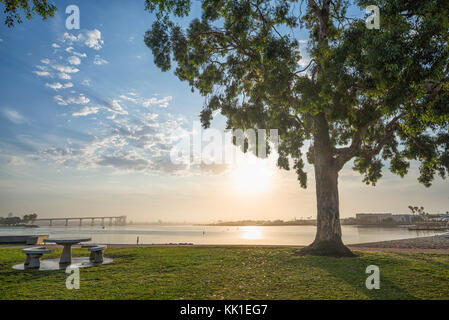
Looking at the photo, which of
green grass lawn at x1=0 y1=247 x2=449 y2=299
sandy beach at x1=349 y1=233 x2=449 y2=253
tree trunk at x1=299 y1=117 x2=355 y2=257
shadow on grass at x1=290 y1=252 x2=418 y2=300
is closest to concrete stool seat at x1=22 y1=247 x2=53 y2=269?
green grass lawn at x1=0 y1=247 x2=449 y2=299

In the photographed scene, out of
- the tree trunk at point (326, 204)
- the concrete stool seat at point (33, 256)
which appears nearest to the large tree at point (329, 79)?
the tree trunk at point (326, 204)

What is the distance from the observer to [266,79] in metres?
12.1

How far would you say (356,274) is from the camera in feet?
25.7

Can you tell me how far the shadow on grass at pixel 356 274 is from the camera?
5.83 meters

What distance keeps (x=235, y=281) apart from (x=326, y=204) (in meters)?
7.75

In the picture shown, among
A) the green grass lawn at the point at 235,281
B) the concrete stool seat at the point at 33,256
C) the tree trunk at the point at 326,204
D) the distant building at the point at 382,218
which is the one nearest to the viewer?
the green grass lawn at the point at 235,281

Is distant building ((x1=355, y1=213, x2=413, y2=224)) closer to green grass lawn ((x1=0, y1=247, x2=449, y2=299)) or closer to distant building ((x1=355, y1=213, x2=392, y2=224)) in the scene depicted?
distant building ((x1=355, y1=213, x2=392, y2=224))

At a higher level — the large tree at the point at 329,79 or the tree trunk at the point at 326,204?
the large tree at the point at 329,79

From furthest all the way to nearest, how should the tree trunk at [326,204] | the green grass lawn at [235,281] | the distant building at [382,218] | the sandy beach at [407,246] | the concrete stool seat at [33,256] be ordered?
the distant building at [382,218]
the sandy beach at [407,246]
the tree trunk at [326,204]
the concrete stool seat at [33,256]
the green grass lawn at [235,281]

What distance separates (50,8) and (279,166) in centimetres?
1250

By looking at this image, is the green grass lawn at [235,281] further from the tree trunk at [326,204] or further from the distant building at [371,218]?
the distant building at [371,218]

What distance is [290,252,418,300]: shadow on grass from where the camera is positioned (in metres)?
5.83
